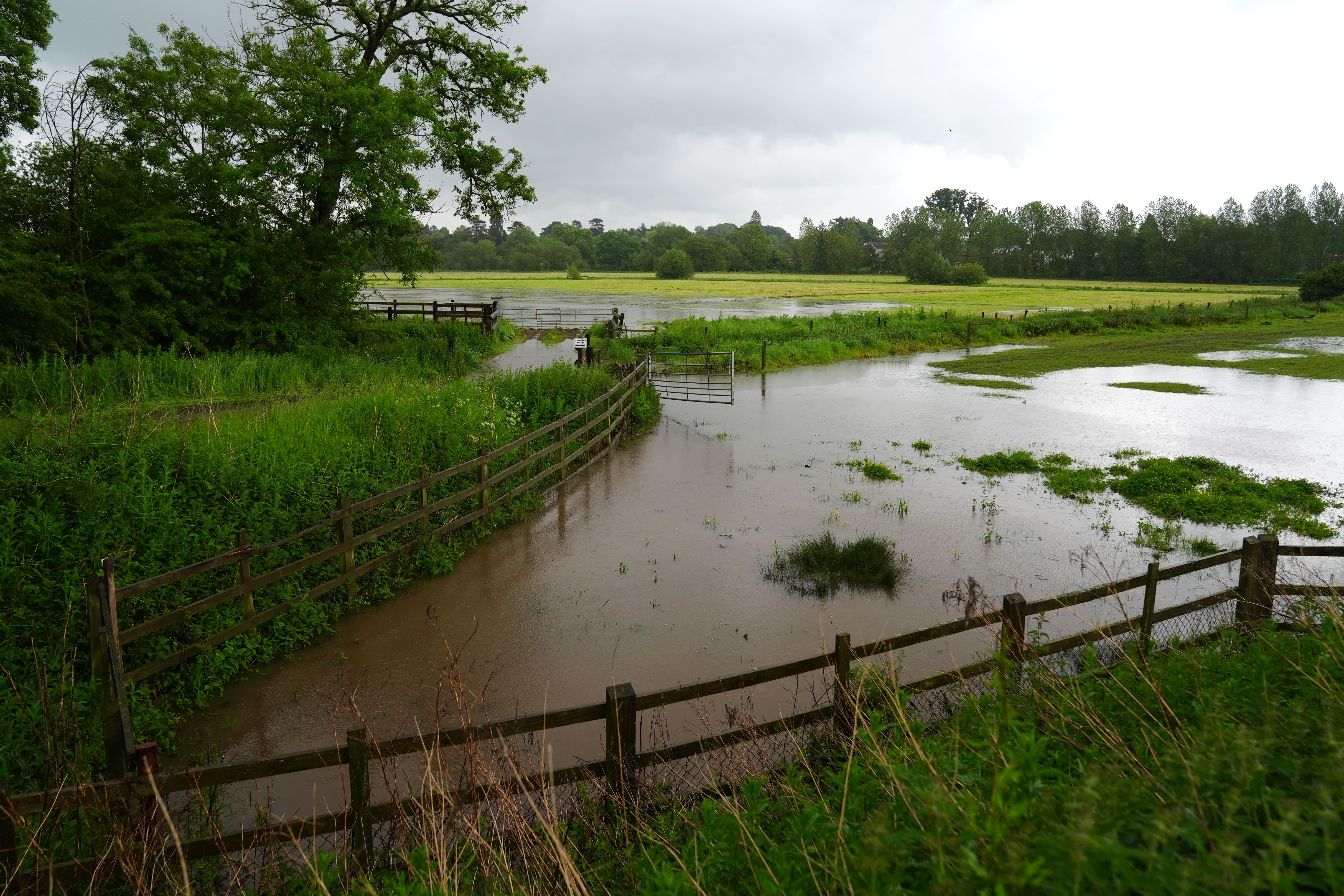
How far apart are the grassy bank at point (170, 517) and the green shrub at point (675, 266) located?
12405 cm

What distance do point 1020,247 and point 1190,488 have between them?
136 metres

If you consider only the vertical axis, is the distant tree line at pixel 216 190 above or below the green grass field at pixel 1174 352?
above

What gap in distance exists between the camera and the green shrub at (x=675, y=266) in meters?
134

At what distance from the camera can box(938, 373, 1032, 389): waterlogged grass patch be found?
28.2 metres

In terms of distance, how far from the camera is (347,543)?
337 inches

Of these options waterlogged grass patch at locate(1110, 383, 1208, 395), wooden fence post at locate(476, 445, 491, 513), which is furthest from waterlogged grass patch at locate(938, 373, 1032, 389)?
wooden fence post at locate(476, 445, 491, 513)

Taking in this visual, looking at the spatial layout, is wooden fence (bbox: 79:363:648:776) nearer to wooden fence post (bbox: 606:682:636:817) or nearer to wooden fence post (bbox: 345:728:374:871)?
wooden fence post (bbox: 345:728:374:871)

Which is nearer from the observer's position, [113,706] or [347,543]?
[113,706]

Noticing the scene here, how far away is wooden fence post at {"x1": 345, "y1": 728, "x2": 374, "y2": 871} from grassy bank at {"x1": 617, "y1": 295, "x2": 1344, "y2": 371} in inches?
1081

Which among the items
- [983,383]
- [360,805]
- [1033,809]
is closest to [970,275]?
[983,383]

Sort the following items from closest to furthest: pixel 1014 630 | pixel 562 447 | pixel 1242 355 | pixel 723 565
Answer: pixel 1014 630
pixel 723 565
pixel 562 447
pixel 1242 355

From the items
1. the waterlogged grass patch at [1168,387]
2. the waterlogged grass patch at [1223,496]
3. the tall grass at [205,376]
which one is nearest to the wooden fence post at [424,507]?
the tall grass at [205,376]

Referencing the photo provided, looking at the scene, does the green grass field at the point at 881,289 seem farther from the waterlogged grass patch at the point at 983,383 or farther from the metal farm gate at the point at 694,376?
the metal farm gate at the point at 694,376

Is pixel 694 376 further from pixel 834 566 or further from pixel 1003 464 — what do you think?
pixel 834 566
